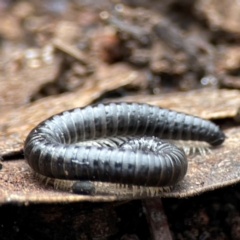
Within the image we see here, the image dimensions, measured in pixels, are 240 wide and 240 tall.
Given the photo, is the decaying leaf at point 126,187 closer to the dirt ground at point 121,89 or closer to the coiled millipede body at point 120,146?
the dirt ground at point 121,89

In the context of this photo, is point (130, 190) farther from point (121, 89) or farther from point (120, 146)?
point (121, 89)

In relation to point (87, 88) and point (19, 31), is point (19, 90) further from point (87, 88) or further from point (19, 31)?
point (19, 31)

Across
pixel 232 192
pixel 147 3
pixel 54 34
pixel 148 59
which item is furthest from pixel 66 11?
pixel 232 192

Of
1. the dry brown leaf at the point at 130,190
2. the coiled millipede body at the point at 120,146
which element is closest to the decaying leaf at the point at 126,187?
the dry brown leaf at the point at 130,190

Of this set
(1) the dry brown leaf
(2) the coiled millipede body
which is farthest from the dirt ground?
(2) the coiled millipede body

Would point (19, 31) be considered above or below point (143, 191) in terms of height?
below
